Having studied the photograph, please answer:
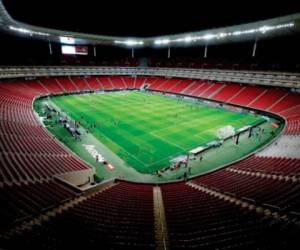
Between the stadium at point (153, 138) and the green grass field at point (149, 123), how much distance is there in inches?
7.8

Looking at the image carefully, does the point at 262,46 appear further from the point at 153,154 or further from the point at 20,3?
the point at 20,3

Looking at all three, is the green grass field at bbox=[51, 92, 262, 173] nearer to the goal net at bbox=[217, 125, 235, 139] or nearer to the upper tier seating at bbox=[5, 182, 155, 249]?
the goal net at bbox=[217, 125, 235, 139]

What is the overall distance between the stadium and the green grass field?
0.20 m

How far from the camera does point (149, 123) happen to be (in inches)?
1105

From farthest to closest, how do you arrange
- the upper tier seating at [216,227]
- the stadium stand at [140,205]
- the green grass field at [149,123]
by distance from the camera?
the green grass field at [149,123], the stadium stand at [140,205], the upper tier seating at [216,227]

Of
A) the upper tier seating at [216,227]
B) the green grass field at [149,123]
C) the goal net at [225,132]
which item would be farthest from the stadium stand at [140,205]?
the green grass field at [149,123]

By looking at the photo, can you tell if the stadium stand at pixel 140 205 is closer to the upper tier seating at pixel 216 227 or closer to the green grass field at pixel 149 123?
the upper tier seating at pixel 216 227

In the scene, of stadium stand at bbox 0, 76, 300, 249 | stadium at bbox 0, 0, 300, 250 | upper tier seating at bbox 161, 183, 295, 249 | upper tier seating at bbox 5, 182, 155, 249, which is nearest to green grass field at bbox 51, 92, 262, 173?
stadium at bbox 0, 0, 300, 250

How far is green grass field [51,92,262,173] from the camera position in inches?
792

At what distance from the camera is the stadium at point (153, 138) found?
22.7 feet

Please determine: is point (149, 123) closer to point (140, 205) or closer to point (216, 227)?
point (140, 205)

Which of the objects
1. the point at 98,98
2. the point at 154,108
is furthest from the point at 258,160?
the point at 98,98

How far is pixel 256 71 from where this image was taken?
38.9 meters

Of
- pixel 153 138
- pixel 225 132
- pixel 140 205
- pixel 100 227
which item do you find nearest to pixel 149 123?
pixel 153 138
